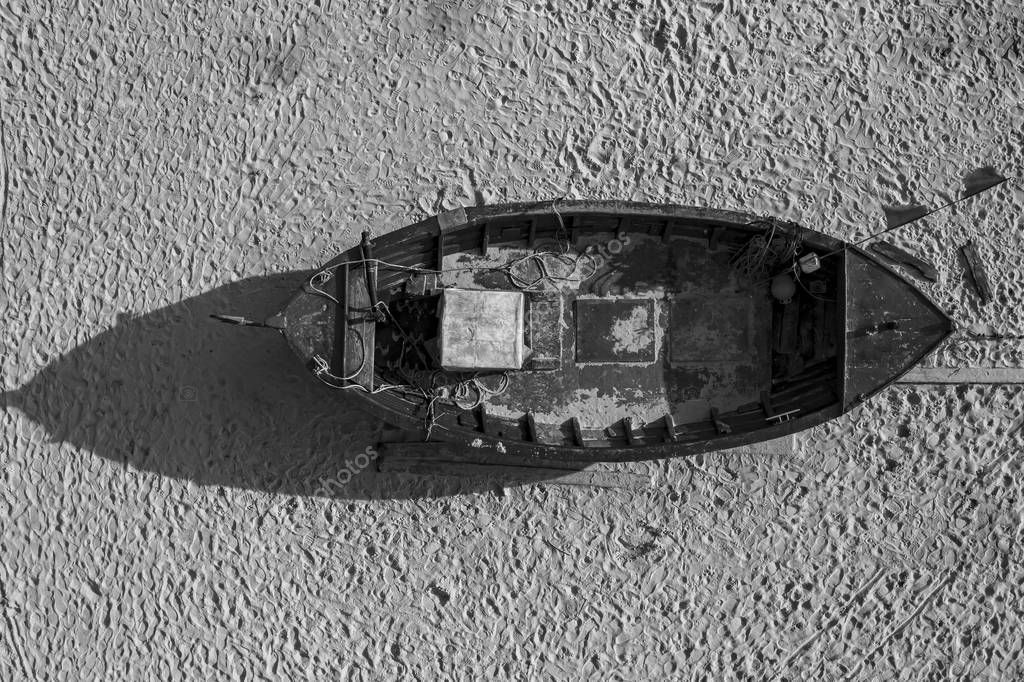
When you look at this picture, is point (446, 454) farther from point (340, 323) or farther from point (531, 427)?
point (340, 323)

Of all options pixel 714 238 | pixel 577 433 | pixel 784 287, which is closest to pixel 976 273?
pixel 784 287

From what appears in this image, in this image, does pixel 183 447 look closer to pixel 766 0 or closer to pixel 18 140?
pixel 18 140

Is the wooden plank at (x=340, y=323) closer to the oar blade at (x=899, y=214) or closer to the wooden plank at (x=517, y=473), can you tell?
the wooden plank at (x=517, y=473)

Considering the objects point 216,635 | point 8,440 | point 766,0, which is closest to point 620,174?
point 766,0

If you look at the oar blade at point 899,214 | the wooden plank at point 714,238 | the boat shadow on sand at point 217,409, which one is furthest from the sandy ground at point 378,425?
the wooden plank at point 714,238

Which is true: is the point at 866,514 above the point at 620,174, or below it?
below

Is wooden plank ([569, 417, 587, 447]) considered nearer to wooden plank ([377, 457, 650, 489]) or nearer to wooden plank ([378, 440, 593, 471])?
wooden plank ([378, 440, 593, 471])

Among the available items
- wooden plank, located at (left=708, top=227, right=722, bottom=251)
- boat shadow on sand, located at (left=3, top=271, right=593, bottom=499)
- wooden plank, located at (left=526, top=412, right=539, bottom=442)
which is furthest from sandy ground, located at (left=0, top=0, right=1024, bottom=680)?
wooden plank, located at (left=526, top=412, right=539, bottom=442)
